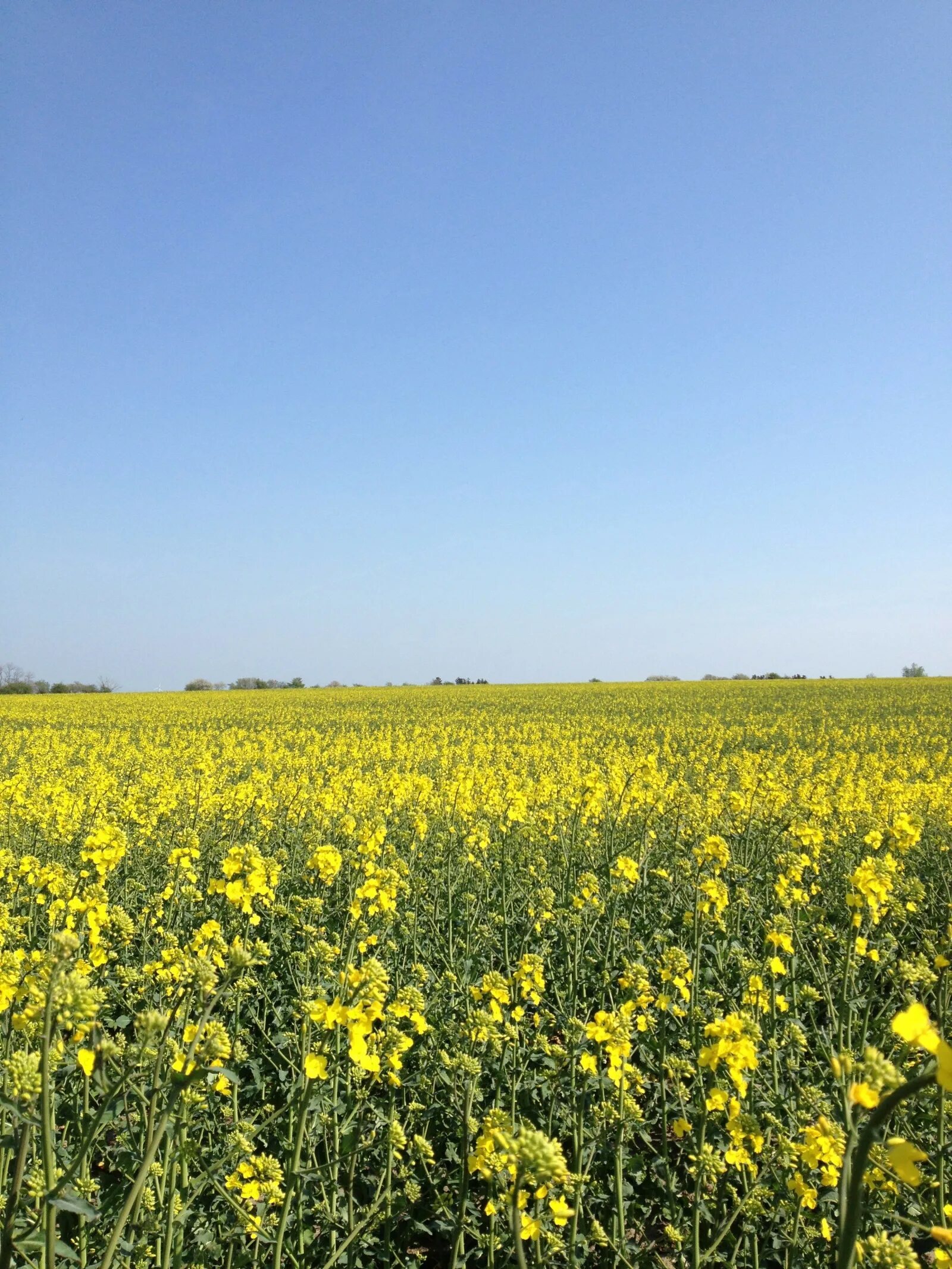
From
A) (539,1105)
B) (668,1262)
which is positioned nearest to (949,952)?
(668,1262)

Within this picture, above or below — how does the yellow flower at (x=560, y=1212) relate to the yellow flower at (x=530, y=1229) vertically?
below

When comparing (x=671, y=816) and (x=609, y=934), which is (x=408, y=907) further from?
(x=671, y=816)

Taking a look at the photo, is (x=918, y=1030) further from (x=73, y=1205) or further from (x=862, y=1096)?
(x=73, y=1205)

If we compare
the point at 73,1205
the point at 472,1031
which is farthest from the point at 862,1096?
the point at 472,1031

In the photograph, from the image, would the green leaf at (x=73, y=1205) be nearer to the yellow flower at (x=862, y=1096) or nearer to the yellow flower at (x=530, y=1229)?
the yellow flower at (x=530, y=1229)

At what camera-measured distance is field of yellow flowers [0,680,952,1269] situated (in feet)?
7.30

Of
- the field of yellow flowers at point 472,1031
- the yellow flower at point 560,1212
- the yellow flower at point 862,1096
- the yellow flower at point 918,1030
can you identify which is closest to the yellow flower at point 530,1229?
the field of yellow flowers at point 472,1031

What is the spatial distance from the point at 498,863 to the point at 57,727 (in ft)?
79.0

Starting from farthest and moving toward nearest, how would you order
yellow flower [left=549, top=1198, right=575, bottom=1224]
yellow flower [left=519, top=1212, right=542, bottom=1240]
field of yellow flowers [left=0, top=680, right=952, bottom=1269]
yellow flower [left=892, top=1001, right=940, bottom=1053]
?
yellow flower [left=549, top=1198, right=575, bottom=1224] < field of yellow flowers [left=0, top=680, right=952, bottom=1269] < yellow flower [left=519, top=1212, right=542, bottom=1240] < yellow flower [left=892, top=1001, right=940, bottom=1053]

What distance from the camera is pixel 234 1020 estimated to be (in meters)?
3.93

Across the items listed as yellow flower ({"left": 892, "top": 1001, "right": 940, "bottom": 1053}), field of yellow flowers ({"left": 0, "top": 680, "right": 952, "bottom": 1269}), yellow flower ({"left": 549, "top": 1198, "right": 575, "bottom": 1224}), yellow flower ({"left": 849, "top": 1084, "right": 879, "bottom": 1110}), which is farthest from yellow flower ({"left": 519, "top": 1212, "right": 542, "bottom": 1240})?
yellow flower ({"left": 892, "top": 1001, "right": 940, "bottom": 1053})

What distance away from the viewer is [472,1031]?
2861 mm

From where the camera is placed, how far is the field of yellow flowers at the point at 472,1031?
222 cm

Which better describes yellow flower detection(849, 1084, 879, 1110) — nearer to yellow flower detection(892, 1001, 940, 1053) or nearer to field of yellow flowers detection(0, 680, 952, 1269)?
field of yellow flowers detection(0, 680, 952, 1269)
